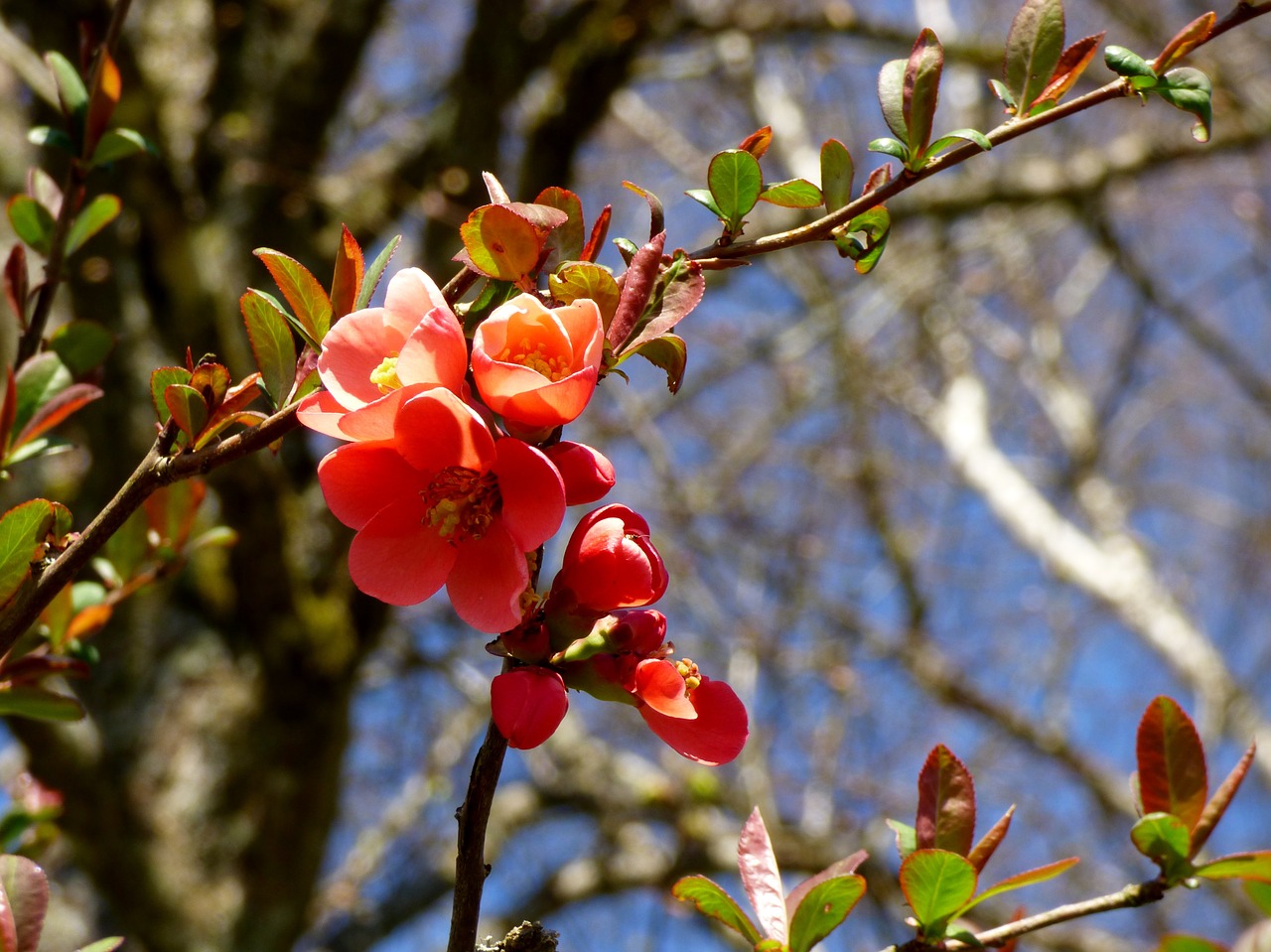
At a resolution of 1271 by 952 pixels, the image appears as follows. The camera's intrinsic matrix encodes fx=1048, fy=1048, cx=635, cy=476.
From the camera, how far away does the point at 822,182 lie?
586 mm

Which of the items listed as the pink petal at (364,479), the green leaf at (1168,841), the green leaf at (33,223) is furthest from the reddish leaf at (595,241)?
the green leaf at (33,223)

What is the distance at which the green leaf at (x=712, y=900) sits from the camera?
50 centimetres

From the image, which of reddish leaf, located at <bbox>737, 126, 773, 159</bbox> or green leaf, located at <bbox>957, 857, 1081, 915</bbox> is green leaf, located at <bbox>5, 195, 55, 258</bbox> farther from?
green leaf, located at <bbox>957, 857, 1081, 915</bbox>

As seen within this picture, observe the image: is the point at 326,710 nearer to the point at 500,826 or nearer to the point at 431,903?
the point at 431,903

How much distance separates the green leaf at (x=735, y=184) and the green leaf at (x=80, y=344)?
50 cm

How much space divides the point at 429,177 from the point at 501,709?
2.37m

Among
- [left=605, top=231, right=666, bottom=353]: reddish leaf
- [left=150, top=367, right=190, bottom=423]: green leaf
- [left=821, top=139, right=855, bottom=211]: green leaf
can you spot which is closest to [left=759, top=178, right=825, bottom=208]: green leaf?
[left=821, top=139, right=855, bottom=211]: green leaf

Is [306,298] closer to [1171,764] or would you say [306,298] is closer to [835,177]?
[835,177]

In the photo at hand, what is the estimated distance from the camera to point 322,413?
46 centimetres

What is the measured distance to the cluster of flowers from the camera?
1.44ft

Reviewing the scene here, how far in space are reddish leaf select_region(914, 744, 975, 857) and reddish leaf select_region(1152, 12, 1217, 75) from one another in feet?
1.23

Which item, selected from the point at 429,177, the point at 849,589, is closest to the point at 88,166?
the point at 429,177

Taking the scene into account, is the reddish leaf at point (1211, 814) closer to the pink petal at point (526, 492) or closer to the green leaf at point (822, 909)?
the green leaf at point (822, 909)

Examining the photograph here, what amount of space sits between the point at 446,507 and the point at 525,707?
0.11 metres
